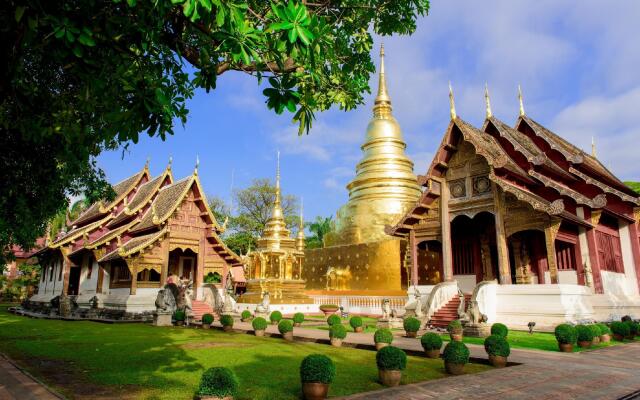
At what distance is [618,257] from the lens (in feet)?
60.7

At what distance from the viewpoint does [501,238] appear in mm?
15805

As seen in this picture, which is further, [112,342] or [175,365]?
[112,342]

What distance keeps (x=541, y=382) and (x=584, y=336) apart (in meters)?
5.08

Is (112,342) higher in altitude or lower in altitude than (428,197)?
lower

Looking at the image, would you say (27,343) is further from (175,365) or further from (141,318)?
(141,318)

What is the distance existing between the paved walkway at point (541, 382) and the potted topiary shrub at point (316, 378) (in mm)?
383

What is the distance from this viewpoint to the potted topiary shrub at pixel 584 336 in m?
10.6

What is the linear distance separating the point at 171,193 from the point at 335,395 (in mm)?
19158

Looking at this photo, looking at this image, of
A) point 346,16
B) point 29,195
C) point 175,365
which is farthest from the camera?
point 29,195

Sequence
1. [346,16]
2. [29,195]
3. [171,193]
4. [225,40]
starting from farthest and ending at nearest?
[171,193], [29,195], [346,16], [225,40]

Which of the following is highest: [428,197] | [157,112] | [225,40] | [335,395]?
[428,197]

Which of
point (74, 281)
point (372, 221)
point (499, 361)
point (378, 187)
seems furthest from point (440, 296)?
point (74, 281)

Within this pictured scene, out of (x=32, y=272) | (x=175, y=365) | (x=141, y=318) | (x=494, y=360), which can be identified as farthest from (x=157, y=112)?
(x=32, y=272)

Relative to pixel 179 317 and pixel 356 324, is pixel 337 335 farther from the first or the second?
pixel 179 317
